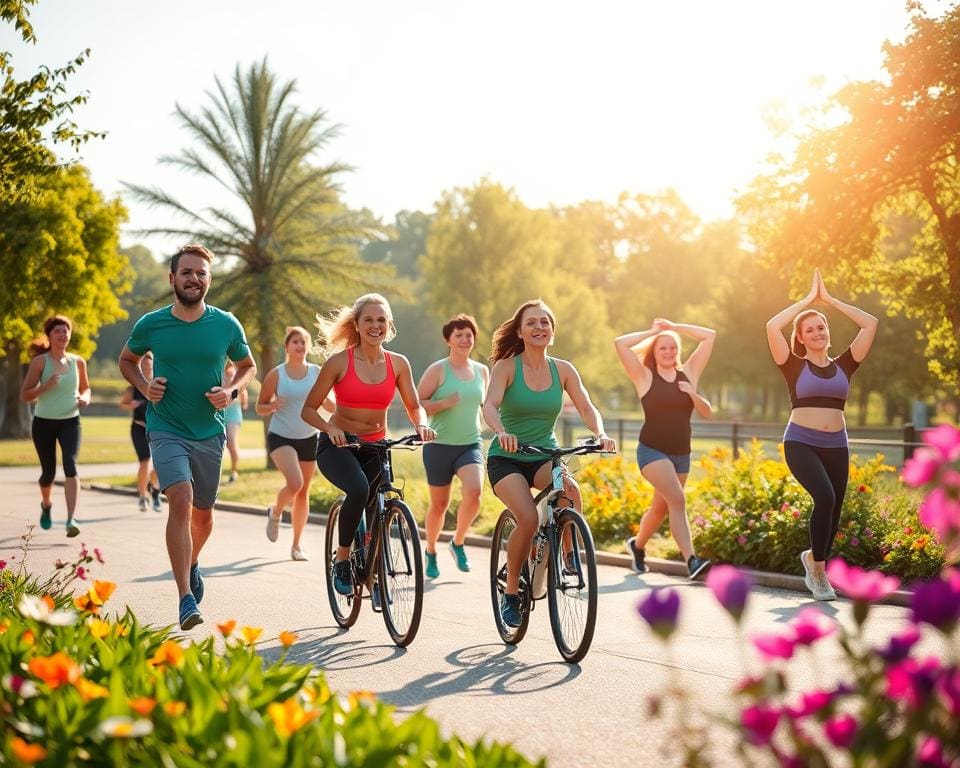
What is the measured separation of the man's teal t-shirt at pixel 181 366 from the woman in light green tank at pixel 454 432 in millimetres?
3053

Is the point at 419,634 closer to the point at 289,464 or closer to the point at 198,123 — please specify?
the point at 289,464

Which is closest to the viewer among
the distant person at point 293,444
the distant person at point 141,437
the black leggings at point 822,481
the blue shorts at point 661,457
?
the black leggings at point 822,481

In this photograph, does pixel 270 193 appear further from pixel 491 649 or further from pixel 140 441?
pixel 491 649

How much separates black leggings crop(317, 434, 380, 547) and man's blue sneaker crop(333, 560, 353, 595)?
5.0 inches

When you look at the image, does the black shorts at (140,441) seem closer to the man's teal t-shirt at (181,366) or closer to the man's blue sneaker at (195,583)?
the man's blue sneaker at (195,583)

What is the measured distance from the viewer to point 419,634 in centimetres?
749

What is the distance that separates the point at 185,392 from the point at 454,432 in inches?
136

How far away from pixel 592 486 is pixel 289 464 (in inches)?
200

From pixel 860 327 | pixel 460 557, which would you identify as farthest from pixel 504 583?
pixel 860 327

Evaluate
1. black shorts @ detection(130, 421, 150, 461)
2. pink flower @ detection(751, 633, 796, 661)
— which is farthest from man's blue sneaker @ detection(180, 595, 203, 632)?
black shorts @ detection(130, 421, 150, 461)

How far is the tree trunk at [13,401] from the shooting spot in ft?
145

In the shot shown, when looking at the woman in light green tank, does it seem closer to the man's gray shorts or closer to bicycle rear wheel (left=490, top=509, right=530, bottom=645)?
bicycle rear wheel (left=490, top=509, right=530, bottom=645)

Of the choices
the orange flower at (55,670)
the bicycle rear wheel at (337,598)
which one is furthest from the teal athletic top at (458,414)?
the orange flower at (55,670)

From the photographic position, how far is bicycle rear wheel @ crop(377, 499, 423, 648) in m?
6.87
